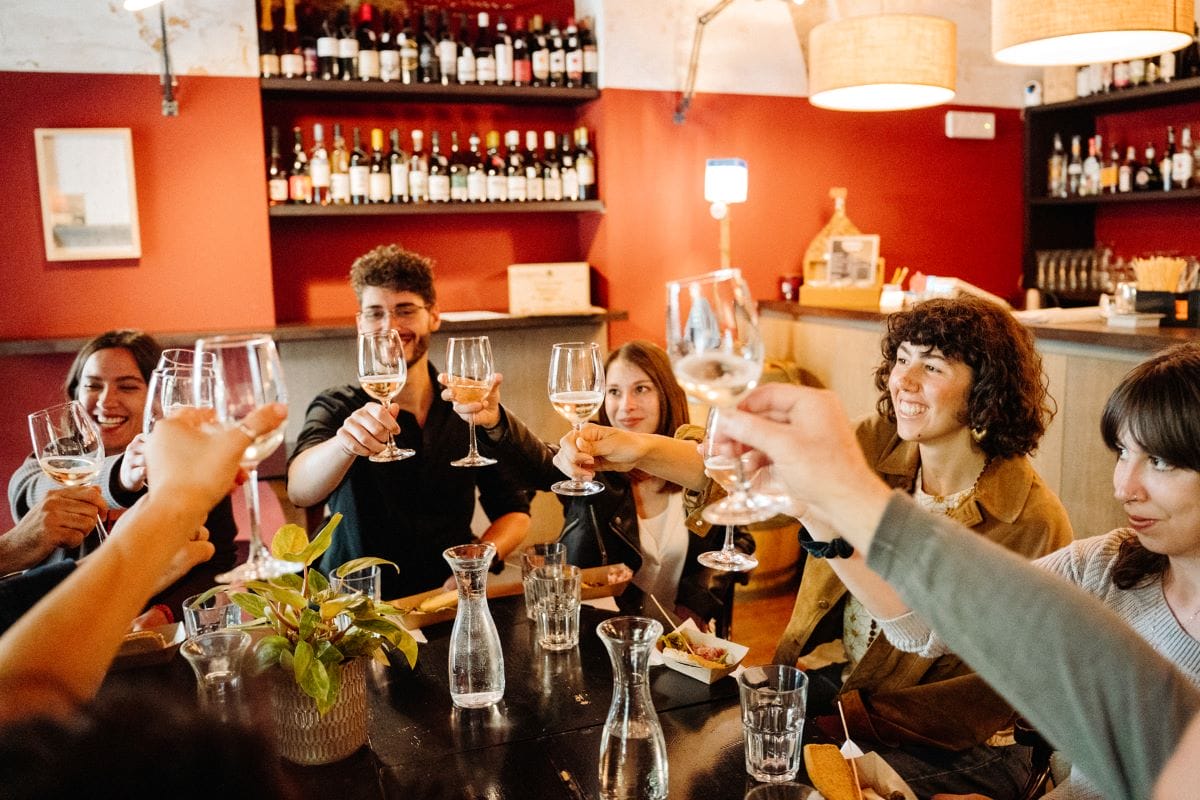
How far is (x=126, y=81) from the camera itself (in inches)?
148

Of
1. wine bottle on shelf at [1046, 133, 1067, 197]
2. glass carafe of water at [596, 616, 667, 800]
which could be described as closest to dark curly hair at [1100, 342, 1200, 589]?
glass carafe of water at [596, 616, 667, 800]

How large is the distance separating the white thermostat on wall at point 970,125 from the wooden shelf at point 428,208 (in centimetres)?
212

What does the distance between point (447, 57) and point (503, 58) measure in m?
0.25

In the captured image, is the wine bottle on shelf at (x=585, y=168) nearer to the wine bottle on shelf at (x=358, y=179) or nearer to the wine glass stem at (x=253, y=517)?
the wine bottle on shelf at (x=358, y=179)

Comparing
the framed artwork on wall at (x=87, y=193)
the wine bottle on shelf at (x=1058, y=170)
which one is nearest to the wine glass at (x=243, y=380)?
the framed artwork on wall at (x=87, y=193)

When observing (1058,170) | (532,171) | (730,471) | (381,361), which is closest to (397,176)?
(532,171)

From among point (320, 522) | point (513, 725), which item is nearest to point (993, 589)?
point (513, 725)

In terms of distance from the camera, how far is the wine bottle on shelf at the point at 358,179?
4156 millimetres

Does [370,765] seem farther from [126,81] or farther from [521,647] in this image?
[126,81]

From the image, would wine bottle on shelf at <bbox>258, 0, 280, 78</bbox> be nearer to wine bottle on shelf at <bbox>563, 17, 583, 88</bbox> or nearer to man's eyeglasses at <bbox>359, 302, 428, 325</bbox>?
wine bottle on shelf at <bbox>563, 17, 583, 88</bbox>

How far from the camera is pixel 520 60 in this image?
4.36m

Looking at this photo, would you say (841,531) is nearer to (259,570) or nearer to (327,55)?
(259,570)

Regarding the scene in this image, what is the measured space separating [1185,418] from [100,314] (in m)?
3.85

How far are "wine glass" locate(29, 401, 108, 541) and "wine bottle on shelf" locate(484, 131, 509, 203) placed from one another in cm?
291
